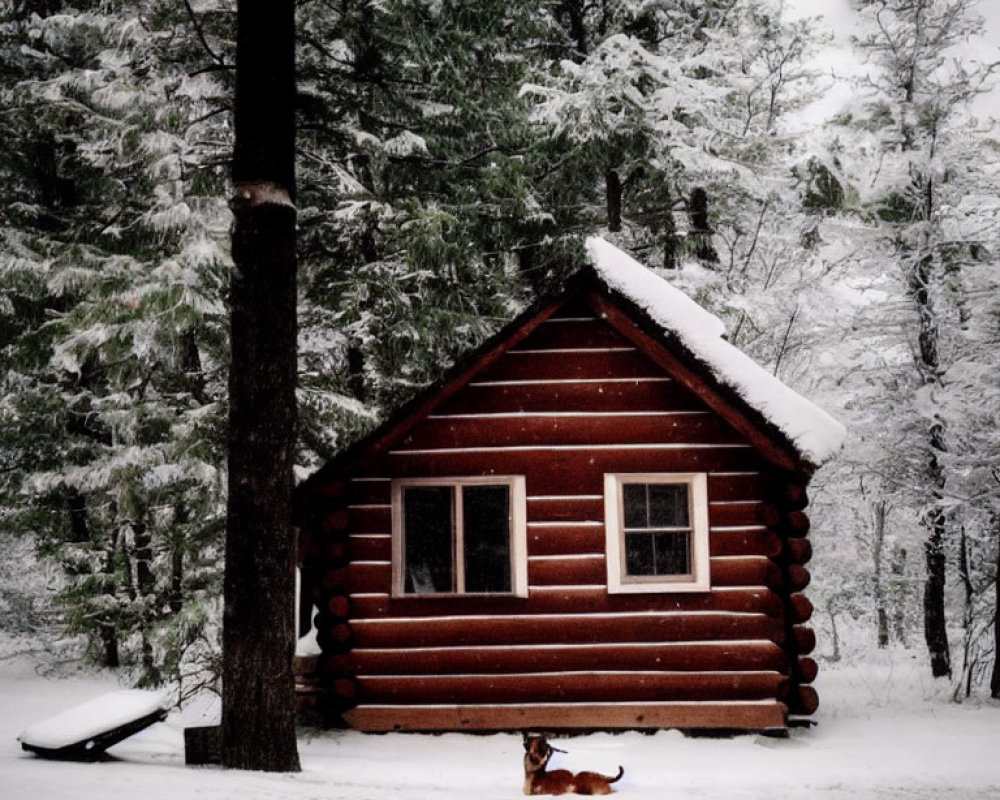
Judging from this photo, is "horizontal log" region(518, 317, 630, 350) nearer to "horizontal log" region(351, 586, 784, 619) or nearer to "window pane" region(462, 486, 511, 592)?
"window pane" region(462, 486, 511, 592)

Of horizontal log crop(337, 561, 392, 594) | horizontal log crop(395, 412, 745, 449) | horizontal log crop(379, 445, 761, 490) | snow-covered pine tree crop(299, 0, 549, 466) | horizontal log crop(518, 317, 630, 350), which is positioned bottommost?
horizontal log crop(337, 561, 392, 594)

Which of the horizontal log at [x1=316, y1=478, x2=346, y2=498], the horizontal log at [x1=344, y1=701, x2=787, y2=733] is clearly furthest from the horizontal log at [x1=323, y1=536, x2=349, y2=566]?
Result: the horizontal log at [x1=344, y1=701, x2=787, y2=733]

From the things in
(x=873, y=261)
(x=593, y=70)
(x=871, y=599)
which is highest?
(x=593, y=70)

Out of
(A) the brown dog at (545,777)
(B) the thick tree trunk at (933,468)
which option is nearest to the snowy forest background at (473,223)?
(B) the thick tree trunk at (933,468)

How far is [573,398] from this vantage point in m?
10.7

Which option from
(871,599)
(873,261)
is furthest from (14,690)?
(871,599)

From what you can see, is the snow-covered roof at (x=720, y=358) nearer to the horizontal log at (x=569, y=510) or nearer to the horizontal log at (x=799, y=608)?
the horizontal log at (x=799, y=608)

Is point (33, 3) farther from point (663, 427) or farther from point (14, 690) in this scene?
point (663, 427)

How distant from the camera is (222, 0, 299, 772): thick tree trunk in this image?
22.8 feet

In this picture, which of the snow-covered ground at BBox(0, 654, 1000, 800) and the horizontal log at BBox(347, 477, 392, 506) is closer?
the snow-covered ground at BBox(0, 654, 1000, 800)

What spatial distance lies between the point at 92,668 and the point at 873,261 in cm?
1595

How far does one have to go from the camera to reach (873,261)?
15266 millimetres

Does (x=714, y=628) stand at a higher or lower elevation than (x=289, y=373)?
lower

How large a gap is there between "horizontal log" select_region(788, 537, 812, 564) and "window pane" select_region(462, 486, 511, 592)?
327cm
